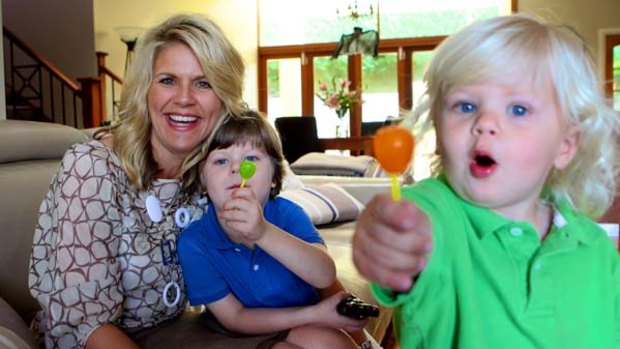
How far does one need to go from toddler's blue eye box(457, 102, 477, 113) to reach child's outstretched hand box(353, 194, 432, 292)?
16 centimetres

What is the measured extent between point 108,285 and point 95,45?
6.47 m

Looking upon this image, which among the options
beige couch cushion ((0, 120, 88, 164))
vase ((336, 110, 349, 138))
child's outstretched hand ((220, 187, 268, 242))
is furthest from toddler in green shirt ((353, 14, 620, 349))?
vase ((336, 110, 349, 138))

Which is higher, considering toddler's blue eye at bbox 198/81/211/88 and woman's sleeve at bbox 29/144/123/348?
toddler's blue eye at bbox 198/81/211/88

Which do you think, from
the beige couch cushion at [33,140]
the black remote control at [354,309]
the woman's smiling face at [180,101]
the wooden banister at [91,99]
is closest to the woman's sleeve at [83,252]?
the woman's smiling face at [180,101]

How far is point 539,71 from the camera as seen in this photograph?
2.53 feet

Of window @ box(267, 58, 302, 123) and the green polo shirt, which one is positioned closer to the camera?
the green polo shirt

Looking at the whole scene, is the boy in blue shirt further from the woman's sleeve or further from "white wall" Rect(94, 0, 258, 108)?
"white wall" Rect(94, 0, 258, 108)

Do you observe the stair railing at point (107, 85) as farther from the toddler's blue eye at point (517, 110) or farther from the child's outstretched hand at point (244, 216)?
the toddler's blue eye at point (517, 110)

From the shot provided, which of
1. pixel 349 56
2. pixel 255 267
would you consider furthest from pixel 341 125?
pixel 255 267

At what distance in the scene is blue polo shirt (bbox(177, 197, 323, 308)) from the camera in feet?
3.87

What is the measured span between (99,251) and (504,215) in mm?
727

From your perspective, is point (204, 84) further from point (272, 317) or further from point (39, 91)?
point (39, 91)

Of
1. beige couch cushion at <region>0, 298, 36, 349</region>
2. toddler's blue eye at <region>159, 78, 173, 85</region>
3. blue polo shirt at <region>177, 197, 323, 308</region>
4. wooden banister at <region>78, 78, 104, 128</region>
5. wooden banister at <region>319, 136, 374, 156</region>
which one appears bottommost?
beige couch cushion at <region>0, 298, 36, 349</region>

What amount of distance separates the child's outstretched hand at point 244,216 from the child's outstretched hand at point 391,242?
1.25ft
